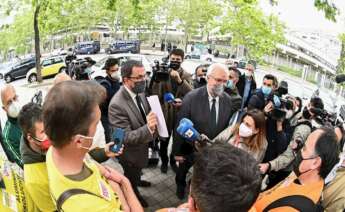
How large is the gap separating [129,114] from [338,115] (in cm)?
276

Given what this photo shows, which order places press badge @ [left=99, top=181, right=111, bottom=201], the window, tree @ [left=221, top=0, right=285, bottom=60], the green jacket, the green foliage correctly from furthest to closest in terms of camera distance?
tree @ [left=221, top=0, right=285, bottom=60], the window, the green foliage, the green jacket, press badge @ [left=99, top=181, right=111, bottom=201]

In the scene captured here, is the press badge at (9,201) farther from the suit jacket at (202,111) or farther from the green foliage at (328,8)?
the green foliage at (328,8)

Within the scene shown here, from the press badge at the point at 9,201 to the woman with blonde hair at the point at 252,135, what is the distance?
6.15 feet

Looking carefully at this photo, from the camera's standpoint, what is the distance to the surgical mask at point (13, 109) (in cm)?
322

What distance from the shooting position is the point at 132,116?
3.40 m

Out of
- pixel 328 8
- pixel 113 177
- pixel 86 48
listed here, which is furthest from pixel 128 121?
pixel 86 48

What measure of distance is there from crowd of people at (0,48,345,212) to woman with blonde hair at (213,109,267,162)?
0.01m

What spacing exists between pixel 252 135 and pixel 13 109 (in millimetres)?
2447

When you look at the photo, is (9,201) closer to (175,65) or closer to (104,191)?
(104,191)

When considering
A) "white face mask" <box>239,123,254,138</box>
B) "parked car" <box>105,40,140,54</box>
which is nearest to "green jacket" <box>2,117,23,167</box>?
"white face mask" <box>239,123,254,138</box>

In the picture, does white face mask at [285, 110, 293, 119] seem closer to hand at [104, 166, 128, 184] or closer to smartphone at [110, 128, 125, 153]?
smartphone at [110, 128, 125, 153]

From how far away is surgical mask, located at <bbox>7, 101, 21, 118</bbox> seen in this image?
322 centimetres

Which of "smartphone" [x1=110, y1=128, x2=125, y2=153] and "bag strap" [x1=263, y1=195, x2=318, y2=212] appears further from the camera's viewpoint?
"smartphone" [x1=110, y1=128, x2=125, y2=153]

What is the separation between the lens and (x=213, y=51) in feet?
113
